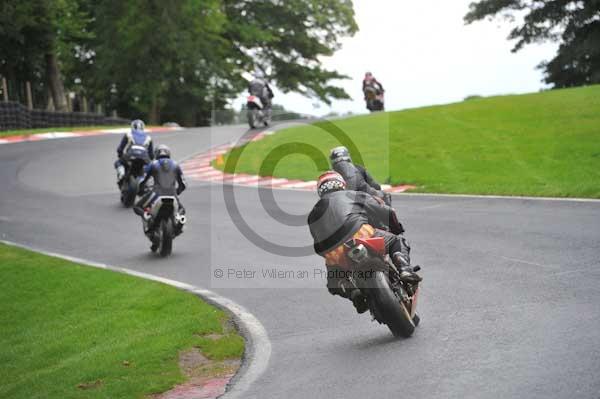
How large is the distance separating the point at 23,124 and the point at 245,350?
94.4 feet

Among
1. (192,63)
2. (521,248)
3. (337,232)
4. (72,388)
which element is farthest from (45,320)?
(192,63)

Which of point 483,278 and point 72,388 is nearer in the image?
point 72,388

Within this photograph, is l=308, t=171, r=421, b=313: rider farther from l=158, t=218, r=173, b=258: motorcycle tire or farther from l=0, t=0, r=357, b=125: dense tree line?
l=0, t=0, r=357, b=125: dense tree line

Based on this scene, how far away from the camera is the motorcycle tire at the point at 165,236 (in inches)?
517

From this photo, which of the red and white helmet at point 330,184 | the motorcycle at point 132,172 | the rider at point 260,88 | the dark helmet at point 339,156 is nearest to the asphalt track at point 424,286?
the motorcycle at point 132,172

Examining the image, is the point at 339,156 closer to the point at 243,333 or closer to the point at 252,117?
the point at 243,333

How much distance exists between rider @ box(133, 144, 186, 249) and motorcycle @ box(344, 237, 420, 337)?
605 cm

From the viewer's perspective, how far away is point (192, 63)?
165 ft

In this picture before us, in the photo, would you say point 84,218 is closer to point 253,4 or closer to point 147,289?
point 147,289

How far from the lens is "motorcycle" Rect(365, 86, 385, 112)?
37406 mm

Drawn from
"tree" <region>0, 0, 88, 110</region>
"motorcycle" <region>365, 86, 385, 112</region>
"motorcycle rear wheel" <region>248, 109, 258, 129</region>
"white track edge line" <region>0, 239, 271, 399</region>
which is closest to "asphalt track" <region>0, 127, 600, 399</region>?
"white track edge line" <region>0, 239, 271, 399</region>

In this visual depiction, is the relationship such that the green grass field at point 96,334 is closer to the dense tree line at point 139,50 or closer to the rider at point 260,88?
the rider at point 260,88

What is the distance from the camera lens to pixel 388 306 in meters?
7.36

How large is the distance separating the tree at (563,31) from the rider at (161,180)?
3602 cm
